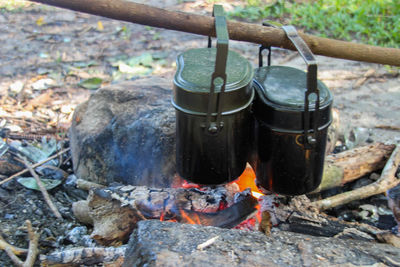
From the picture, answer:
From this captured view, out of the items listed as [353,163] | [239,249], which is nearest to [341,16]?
[353,163]

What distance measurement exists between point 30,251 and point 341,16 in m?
5.72

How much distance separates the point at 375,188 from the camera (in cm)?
291

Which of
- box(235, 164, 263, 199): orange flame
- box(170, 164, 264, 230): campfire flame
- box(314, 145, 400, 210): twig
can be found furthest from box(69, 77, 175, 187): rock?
box(314, 145, 400, 210): twig

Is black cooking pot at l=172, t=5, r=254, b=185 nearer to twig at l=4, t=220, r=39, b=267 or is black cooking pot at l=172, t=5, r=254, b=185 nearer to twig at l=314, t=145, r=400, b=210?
twig at l=314, t=145, r=400, b=210

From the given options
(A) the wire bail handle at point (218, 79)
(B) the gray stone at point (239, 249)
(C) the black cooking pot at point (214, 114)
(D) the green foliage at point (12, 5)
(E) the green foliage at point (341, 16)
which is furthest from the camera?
(D) the green foliage at point (12, 5)

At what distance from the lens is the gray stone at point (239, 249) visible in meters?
1.71

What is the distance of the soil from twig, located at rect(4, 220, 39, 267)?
9 cm

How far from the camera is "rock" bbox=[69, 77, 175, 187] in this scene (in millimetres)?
2934

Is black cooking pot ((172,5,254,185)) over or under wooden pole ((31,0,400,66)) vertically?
under

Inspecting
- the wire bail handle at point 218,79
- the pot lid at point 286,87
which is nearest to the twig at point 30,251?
the wire bail handle at point 218,79

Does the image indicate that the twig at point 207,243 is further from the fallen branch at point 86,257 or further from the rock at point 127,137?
the rock at point 127,137

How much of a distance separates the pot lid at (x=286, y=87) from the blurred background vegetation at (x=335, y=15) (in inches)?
150

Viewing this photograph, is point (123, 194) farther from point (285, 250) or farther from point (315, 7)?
point (315, 7)

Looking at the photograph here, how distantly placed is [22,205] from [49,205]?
0.62ft
